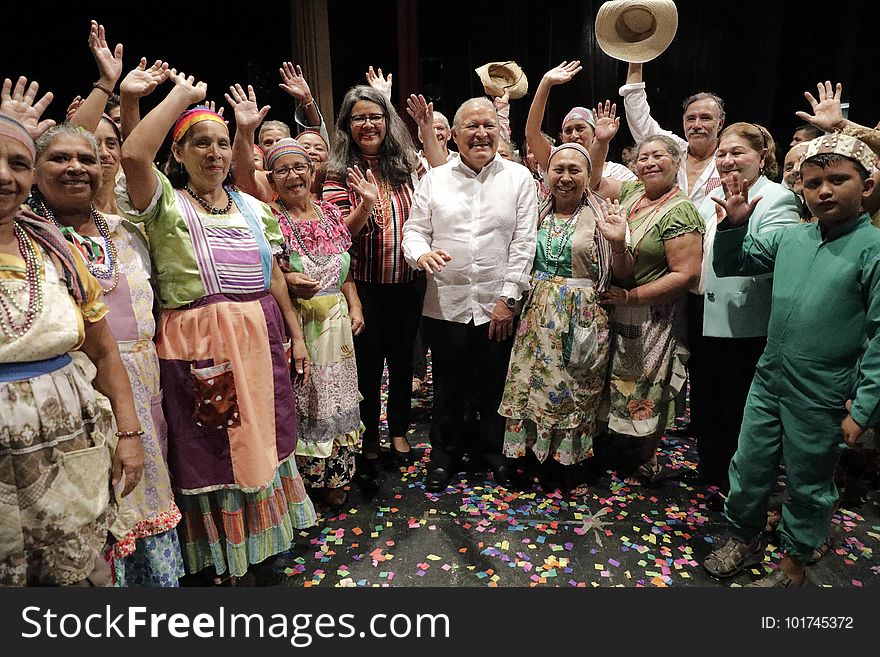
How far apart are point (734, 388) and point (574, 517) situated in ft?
3.25

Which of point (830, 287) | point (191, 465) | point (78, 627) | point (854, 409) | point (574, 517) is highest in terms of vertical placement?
point (830, 287)

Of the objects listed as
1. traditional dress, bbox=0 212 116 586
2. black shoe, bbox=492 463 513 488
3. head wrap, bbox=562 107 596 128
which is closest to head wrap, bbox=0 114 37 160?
traditional dress, bbox=0 212 116 586

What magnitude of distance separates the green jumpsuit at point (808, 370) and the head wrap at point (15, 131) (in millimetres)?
2302

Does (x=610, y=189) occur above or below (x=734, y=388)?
above

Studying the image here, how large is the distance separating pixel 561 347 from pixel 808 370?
1023 mm

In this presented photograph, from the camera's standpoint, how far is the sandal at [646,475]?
297cm

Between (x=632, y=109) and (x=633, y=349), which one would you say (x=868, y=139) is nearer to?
(x=633, y=349)

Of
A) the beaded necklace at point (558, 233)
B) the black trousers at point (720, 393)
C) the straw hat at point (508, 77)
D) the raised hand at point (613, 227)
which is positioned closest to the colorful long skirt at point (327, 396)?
the beaded necklace at point (558, 233)

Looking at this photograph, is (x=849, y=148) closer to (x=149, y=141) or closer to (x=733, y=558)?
(x=733, y=558)

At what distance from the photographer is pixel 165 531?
1.92m

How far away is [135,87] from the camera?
1985 mm

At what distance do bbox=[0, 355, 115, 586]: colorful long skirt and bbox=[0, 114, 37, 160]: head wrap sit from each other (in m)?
0.51

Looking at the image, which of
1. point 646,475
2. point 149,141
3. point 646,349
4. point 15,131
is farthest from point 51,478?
point 646,475

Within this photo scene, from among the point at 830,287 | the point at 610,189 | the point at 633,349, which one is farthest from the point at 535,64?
the point at 830,287
